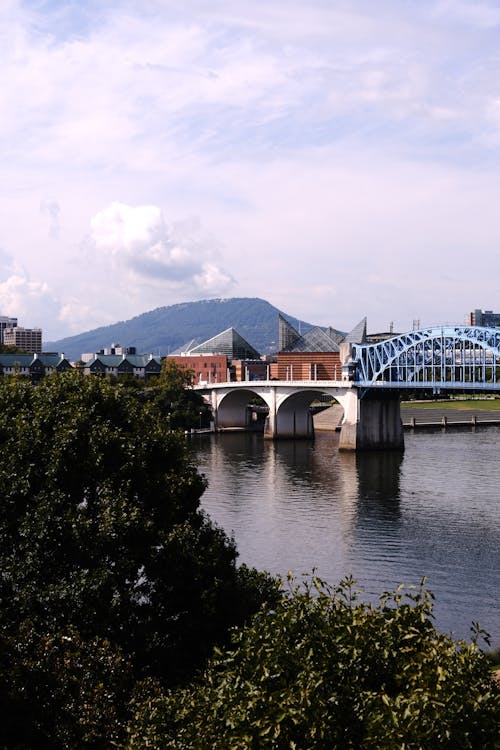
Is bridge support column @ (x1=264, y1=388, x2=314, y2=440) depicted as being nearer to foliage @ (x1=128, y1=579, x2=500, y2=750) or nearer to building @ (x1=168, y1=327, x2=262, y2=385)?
building @ (x1=168, y1=327, x2=262, y2=385)

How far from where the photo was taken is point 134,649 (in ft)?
82.5

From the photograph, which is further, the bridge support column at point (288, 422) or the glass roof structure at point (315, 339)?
the glass roof structure at point (315, 339)

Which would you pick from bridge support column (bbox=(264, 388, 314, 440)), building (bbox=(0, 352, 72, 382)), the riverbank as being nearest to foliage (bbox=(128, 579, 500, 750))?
bridge support column (bbox=(264, 388, 314, 440))

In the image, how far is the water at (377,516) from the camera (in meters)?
44.6

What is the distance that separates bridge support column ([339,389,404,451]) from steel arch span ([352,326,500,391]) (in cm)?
237

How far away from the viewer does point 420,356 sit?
119 m

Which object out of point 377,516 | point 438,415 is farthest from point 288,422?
point 377,516

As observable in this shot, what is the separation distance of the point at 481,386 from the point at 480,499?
26303mm

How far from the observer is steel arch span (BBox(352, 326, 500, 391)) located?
10400 cm

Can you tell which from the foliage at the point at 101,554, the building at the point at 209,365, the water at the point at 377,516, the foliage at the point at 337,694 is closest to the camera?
the foliage at the point at 337,694

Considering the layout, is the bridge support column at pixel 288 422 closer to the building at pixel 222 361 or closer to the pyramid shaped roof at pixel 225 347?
the building at pixel 222 361

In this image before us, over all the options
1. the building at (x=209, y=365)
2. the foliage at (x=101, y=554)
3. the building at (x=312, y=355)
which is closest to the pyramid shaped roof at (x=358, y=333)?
the building at (x=312, y=355)

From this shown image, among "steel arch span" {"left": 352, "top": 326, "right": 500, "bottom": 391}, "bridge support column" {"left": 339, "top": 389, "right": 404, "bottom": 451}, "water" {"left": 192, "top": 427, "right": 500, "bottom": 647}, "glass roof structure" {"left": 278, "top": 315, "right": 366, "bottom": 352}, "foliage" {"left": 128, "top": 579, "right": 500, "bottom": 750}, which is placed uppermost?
"glass roof structure" {"left": 278, "top": 315, "right": 366, "bottom": 352}

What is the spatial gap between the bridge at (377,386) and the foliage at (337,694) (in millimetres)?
77346
